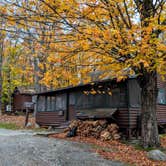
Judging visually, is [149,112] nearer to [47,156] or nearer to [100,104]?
[47,156]

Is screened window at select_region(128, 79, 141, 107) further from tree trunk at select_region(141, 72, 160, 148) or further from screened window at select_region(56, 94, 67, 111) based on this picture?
screened window at select_region(56, 94, 67, 111)

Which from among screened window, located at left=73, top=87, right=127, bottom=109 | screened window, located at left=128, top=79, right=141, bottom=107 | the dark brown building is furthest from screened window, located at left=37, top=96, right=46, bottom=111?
the dark brown building

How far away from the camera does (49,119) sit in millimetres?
15859

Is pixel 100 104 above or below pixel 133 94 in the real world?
below

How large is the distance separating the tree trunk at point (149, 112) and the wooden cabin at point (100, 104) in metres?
2.32

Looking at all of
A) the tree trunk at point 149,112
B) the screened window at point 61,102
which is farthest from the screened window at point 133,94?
the screened window at point 61,102

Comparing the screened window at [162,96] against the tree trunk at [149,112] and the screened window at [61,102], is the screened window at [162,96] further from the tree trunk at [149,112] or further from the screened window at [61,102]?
the screened window at [61,102]

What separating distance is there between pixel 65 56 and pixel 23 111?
63.1ft

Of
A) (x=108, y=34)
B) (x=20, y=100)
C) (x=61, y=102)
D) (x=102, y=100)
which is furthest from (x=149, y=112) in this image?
(x=20, y=100)

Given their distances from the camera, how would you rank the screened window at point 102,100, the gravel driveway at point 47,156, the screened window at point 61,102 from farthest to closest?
the screened window at point 61,102, the screened window at point 102,100, the gravel driveway at point 47,156

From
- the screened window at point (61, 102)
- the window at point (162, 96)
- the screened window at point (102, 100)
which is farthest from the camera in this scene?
the screened window at point (61, 102)

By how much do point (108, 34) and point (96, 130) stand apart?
6092 millimetres

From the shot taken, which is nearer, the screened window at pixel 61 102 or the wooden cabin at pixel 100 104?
the wooden cabin at pixel 100 104

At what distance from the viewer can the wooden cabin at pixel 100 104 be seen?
11.3 meters
